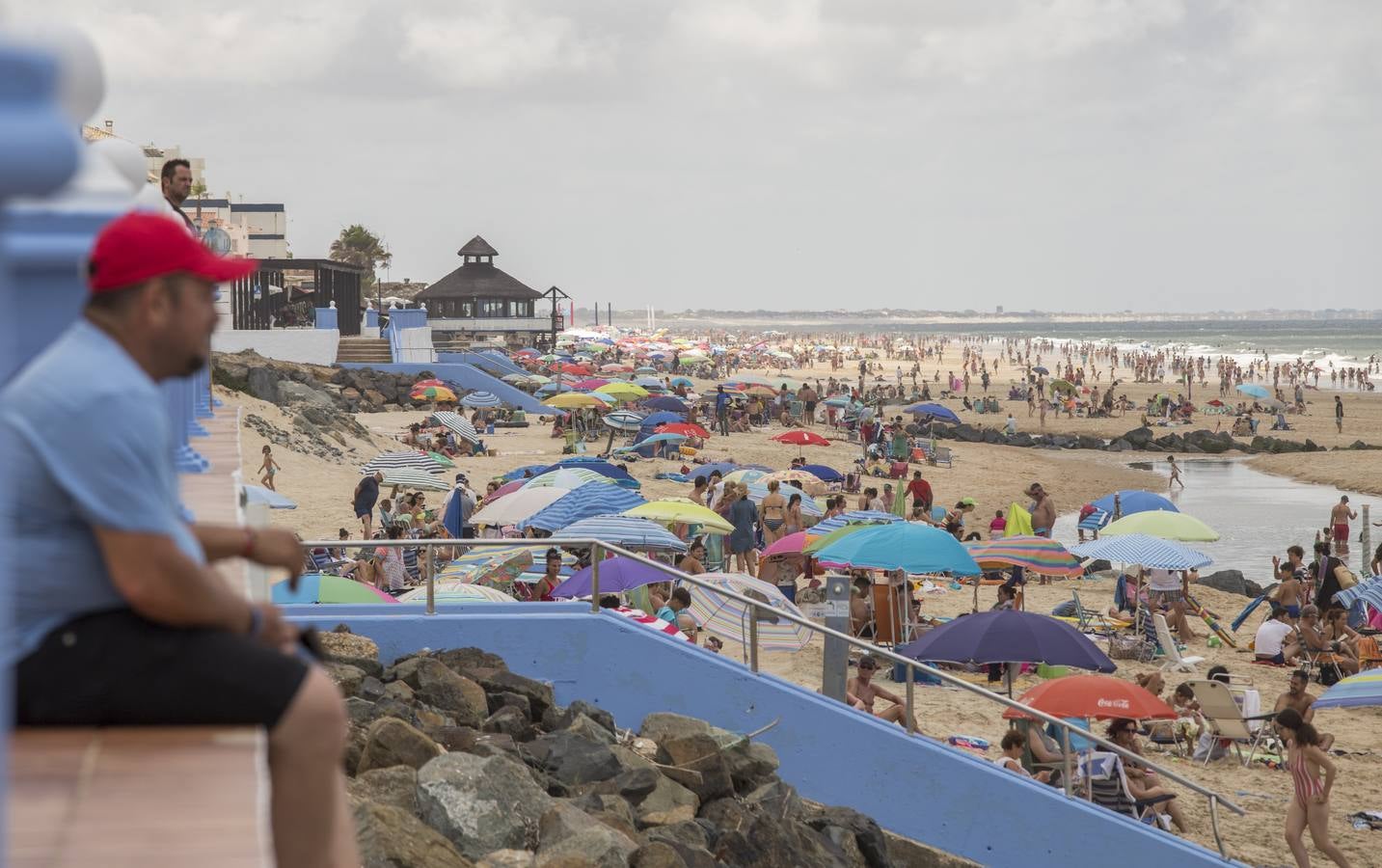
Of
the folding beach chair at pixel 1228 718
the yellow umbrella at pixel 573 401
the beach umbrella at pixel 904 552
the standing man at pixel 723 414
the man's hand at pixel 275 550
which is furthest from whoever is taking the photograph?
the standing man at pixel 723 414

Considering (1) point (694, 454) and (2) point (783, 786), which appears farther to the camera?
(1) point (694, 454)

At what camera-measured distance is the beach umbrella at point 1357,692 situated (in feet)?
36.6

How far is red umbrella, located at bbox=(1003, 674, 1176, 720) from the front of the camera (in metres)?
10.6

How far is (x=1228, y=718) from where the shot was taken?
12.6 m

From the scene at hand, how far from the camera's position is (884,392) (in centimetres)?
6047

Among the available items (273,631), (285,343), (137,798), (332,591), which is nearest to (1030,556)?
(332,591)

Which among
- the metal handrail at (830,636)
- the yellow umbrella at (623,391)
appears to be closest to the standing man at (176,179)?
the metal handrail at (830,636)

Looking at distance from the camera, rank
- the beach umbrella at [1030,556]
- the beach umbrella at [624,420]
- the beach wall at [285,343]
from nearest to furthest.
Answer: the beach umbrella at [1030,556]
the beach umbrella at [624,420]
the beach wall at [285,343]

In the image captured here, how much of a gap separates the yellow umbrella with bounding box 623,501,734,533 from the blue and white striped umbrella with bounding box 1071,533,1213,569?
3853mm

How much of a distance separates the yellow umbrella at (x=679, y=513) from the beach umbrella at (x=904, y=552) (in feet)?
6.73

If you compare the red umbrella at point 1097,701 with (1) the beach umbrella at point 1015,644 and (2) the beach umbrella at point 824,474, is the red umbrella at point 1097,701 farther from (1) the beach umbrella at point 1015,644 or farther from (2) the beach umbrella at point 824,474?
(2) the beach umbrella at point 824,474

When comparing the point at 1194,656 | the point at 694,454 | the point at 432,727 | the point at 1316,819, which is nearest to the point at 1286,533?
the point at 694,454

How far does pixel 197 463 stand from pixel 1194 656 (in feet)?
41.6

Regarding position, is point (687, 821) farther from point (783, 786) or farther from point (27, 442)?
point (27, 442)
